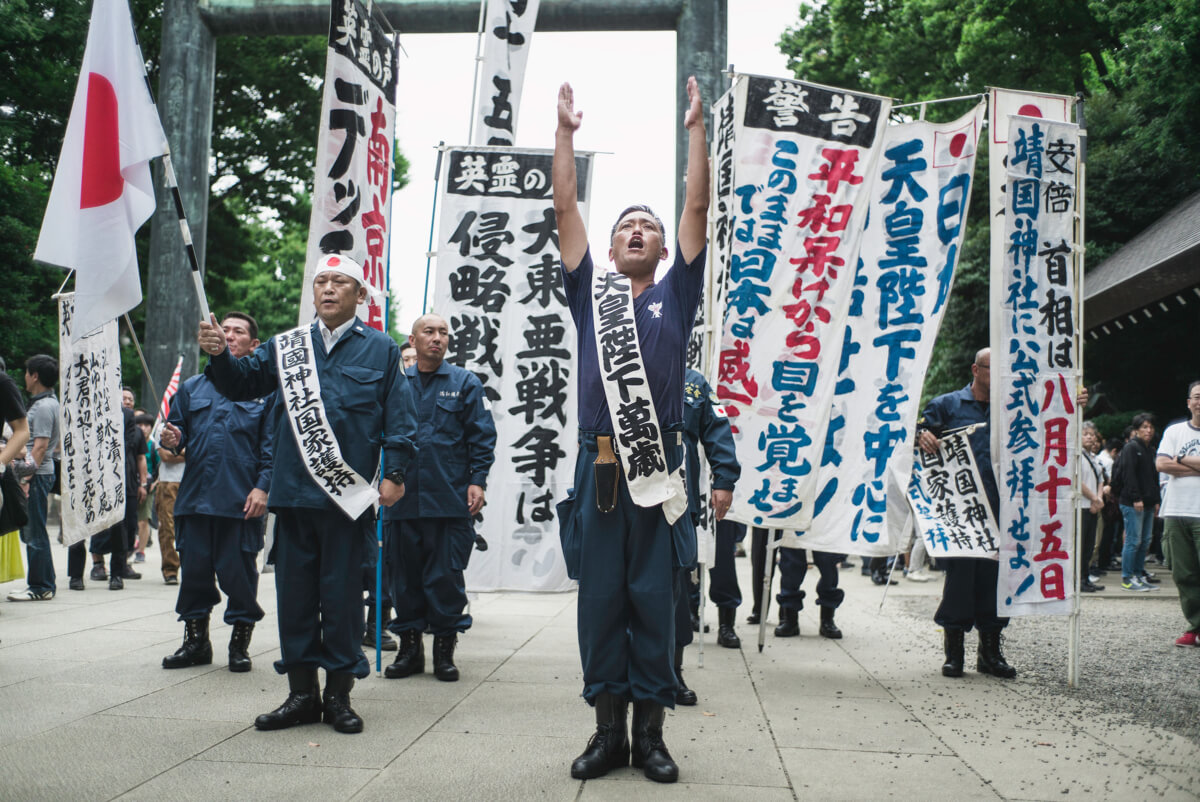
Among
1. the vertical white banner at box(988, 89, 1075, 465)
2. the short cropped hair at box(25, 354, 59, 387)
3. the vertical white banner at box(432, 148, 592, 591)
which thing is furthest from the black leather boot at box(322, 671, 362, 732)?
the short cropped hair at box(25, 354, 59, 387)

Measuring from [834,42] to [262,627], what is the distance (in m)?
23.4

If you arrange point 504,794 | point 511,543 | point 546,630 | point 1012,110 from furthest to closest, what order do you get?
1. point 546,630
2. point 511,543
3. point 1012,110
4. point 504,794

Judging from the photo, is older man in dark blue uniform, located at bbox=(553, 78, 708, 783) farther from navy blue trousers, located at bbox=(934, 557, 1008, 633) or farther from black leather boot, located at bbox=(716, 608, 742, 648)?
black leather boot, located at bbox=(716, 608, 742, 648)

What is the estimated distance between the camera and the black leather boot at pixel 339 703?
4.54m

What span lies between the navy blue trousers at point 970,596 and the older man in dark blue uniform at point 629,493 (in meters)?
2.91

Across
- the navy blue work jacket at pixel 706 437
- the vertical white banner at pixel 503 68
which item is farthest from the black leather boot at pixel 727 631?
the vertical white banner at pixel 503 68

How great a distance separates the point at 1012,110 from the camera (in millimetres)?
6590

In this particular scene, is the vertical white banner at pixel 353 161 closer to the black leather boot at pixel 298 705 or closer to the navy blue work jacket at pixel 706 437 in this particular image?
the navy blue work jacket at pixel 706 437

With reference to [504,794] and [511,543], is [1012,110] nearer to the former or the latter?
[511,543]

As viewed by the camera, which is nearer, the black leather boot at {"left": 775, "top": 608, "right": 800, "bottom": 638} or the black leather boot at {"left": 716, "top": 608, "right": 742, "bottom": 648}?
the black leather boot at {"left": 716, "top": 608, "right": 742, "bottom": 648}

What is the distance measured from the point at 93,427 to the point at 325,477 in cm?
457

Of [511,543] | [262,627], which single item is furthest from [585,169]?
[262,627]

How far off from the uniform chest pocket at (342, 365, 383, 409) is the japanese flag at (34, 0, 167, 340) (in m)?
0.96

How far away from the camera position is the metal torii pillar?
1175 centimetres
